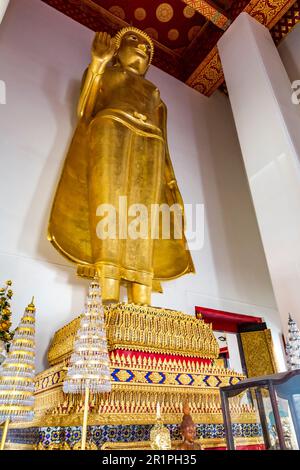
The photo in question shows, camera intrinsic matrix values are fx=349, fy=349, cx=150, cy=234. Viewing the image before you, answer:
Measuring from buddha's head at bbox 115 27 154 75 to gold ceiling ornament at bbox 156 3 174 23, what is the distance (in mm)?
1579

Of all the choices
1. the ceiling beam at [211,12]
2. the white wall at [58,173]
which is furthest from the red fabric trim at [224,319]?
the ceiling beam at [211,12]

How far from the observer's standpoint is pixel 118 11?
410 cm

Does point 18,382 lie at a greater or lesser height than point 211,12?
lesser

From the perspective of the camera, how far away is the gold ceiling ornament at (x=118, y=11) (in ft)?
13.3

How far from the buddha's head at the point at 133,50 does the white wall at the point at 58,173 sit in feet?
1.90

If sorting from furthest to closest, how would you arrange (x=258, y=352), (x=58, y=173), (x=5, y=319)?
1. (x=258, y=352)
2. (x=58, y=173)
3. (x=5, y=319)

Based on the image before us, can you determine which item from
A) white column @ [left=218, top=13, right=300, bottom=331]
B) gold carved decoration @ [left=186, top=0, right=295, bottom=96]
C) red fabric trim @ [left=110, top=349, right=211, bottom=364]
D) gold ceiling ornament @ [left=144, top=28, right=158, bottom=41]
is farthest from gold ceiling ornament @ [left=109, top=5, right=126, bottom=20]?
red fabric trim @ [left=110, top=349, right=211, bottom=364]

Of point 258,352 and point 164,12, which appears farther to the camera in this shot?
point 164,12

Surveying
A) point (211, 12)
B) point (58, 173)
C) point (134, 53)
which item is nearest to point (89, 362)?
point (58, 173)

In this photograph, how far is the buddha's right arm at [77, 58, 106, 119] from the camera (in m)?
2.47

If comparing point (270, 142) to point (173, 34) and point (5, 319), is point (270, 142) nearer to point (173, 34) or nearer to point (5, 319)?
point (5, 319)

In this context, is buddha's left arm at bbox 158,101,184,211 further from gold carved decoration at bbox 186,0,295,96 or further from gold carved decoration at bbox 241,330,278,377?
gold carved decoration at bbox 186,0,295,96

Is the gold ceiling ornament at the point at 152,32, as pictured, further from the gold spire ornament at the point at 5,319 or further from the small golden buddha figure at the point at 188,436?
the small golden buddha figure at the point at 188,436

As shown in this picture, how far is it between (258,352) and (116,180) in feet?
6.77
